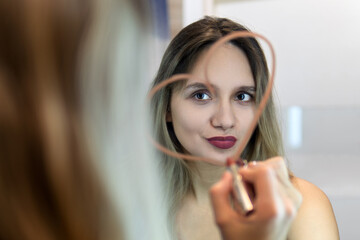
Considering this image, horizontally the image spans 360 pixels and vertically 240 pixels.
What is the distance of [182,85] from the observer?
3.05 feet

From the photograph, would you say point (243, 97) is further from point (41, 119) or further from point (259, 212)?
point (41, 119)

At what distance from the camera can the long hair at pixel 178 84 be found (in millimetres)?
927

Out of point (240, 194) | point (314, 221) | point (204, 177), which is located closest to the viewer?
point (240, 194)

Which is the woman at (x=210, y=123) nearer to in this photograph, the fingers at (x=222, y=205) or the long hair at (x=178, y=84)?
the long hair at (x=178, y=84)

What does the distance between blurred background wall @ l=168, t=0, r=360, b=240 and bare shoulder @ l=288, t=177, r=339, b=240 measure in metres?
0.57

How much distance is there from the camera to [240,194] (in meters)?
0.44

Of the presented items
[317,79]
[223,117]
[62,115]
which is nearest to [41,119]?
[62,115]

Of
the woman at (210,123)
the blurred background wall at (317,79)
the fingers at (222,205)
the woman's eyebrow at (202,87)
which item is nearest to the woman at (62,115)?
the fingers at (222,205)

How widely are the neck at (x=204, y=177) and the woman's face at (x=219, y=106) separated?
0.25 feet

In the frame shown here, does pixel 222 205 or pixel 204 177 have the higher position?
pixel 222 205

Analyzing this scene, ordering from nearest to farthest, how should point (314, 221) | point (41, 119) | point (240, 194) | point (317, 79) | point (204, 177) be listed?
point (41, 119), point (240, 194), point (314, 221), point (204, 177), point (317, 79)

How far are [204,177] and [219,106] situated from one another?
0.66ft

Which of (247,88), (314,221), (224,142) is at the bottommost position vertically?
(314,221)

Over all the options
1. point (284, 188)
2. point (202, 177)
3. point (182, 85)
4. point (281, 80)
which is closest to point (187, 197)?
point (202, 177)
